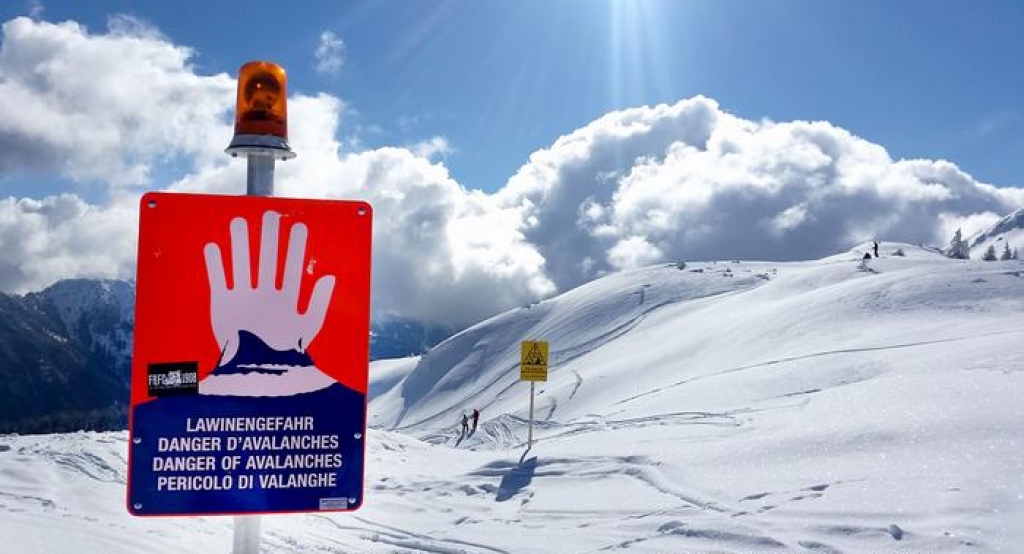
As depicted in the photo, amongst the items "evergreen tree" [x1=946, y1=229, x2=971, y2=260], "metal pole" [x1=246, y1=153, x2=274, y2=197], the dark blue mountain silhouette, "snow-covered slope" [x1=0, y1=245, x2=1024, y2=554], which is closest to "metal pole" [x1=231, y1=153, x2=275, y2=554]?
"metal pole" [x1=246, y1=153, x2=274, y2=197]

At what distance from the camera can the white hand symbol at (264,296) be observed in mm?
2898

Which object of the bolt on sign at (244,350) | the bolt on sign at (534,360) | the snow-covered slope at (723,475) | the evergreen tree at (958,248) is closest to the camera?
the bolt on sign at (244,350)

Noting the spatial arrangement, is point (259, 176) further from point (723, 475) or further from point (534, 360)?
point (534, 360)

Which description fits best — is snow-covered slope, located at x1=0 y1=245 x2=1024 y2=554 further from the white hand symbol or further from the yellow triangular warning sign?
the white hand symbol

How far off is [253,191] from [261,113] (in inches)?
12.5

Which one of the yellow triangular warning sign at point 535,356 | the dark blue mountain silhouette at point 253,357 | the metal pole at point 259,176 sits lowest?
the dark blue mountain silhouette at point 253,357

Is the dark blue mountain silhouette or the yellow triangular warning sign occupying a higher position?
the yellow triangular warning sign

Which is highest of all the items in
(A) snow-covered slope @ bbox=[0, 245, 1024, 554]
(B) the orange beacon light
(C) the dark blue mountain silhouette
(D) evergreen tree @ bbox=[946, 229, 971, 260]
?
(D) evergreen tree @ bbox=[946, 229, 971, 260]

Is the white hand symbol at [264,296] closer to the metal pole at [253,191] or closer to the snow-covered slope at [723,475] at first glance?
the metal pole at [253,191]

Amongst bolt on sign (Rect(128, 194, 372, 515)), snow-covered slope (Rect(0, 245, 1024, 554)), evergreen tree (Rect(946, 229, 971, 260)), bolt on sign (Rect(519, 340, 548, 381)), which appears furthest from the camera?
evergreen tree (Rect(946, 229, 971, 260))

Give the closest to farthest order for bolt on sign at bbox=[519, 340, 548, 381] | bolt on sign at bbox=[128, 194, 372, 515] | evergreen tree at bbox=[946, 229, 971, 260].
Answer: bolt on sign at bbox=[128, 194, 372, 515] < bolt on sign at bbox=[519, 340, 548, 381] < evergreen tree at bbox=[946, 229, 971, 260]

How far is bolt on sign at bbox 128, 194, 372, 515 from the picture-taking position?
9.43 ft

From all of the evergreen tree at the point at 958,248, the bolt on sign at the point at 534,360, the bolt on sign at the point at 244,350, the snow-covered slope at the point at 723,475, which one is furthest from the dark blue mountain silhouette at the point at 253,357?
the evergreen tree at the point at 958,248

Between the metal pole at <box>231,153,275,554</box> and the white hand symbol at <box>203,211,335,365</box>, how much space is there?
11 cm
